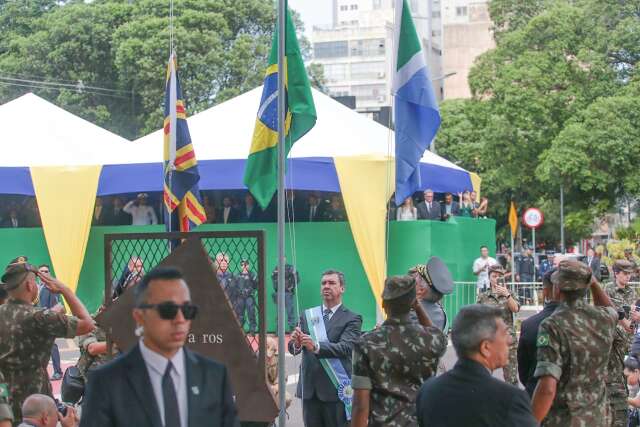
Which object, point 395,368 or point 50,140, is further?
point 50,140

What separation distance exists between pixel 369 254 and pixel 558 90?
25164 mm

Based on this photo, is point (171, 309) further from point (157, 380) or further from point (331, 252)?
point (331, 252)

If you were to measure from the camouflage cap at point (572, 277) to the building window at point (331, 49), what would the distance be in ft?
403

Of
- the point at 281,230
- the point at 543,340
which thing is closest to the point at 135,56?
the point at 281,230

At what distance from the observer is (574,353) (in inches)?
268

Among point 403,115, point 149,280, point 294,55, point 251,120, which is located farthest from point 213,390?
point 251,120

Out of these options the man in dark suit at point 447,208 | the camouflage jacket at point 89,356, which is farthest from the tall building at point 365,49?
the camouflage jacket at point 89,356

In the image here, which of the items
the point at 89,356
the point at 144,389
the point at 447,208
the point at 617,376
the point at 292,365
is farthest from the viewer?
the point at 447,208

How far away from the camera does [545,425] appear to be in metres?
7.03

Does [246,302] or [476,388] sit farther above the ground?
[246,302]

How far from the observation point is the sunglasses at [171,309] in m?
4.39

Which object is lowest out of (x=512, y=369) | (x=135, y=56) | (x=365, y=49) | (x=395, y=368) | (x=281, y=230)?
(x=512, y=369)

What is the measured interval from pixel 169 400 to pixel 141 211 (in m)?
22.0

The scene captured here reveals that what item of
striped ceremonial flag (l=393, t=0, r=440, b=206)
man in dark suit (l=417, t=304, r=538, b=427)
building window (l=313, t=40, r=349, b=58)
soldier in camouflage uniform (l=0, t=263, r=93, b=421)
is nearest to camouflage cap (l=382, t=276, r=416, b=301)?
man in dark suit (l=417, t=304, r=538, b=427)
